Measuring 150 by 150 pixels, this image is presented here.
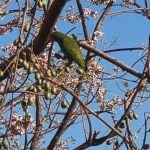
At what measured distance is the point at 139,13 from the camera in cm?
458

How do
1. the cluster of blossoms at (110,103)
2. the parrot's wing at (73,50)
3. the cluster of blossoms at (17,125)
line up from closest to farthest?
the parrot's wing at (73,50), the cluster of blossoms at (17,125), the cluster of blossoms at (110,103)

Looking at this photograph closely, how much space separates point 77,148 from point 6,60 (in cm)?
113

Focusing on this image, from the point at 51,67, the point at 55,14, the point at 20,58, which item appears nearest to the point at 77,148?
the point at 51,67

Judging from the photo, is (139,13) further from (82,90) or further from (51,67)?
(51,67)

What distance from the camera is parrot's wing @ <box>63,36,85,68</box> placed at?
246 centimetres

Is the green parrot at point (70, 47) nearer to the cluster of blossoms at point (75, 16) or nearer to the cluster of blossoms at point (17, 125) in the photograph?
the cluster of blossoms at point (17, 125)

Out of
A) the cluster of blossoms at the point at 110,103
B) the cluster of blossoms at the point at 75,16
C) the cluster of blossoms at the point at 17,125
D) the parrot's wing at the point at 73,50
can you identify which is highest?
the cluster of blossoms at the point at 75,16

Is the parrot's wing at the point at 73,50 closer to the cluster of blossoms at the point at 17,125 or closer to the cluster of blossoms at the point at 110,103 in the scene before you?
the cluster of blossoms at the point at 17,125

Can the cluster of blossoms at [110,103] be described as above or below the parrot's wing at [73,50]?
above

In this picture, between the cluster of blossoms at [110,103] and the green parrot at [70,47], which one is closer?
the green parrot at [70,47]

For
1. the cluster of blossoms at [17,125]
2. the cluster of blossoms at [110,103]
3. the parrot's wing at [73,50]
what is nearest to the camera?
the parrot's wing at [73,50]

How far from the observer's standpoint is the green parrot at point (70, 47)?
2.46m

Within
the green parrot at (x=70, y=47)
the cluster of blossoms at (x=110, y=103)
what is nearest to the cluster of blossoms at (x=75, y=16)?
the cluster of blossoms at (x=110, y=103)

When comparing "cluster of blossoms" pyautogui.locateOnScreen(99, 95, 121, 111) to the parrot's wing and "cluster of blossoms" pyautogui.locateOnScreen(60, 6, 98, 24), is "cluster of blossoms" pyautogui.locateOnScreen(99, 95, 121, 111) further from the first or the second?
the parrot's wing
